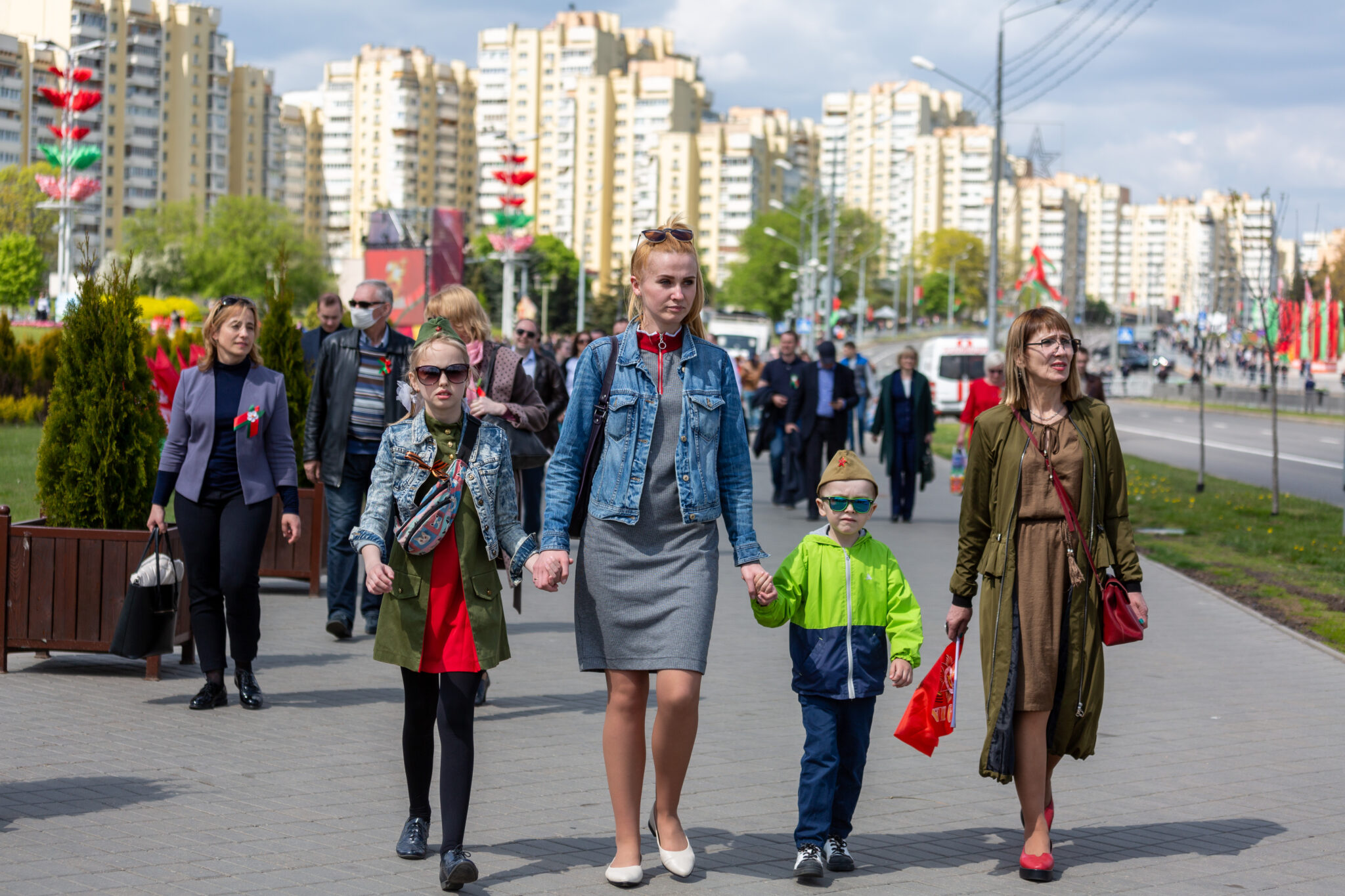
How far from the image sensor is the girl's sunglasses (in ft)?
15.9

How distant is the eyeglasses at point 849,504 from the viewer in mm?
4918

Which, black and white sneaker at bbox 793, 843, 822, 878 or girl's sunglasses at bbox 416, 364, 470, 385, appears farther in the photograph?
girl's sunglasses at bbox 416, 364, 470, 385

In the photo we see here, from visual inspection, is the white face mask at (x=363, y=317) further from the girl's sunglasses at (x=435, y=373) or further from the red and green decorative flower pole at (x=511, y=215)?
the red and green decorative flower pole at (x=511, y=215)

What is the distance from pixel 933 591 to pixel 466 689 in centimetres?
751

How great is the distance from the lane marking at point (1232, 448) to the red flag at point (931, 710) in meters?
22.6

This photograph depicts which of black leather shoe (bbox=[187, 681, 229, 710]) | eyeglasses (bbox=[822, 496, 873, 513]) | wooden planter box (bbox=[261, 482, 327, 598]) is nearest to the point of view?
eyeglasses (bbox=[822, 496, 873, 513])

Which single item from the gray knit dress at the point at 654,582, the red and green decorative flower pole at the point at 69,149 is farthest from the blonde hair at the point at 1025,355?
the red and green decorative flower pole at the point at 69,149

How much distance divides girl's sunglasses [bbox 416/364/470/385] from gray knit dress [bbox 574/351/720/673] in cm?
67

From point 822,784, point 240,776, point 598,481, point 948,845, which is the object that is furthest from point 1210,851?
point 240,776

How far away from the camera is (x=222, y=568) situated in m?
7.05

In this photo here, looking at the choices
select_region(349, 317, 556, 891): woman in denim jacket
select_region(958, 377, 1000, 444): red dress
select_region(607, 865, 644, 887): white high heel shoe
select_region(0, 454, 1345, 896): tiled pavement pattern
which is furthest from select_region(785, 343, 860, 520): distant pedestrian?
select_region(607, 865, 644, 887): white high heel shoe

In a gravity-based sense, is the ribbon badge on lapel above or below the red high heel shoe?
above

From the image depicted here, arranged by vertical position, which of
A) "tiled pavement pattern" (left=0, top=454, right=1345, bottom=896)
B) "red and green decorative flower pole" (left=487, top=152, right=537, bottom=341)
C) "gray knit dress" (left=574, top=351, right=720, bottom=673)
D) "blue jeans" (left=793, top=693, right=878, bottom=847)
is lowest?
"tiled pavement pattern" (left=0, top=454, right=1345, bottom=896)

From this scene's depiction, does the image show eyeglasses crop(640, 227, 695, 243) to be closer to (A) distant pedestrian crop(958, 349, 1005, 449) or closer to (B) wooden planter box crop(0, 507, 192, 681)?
(B) wooden planter box crop(0, 507, 192, 681)
